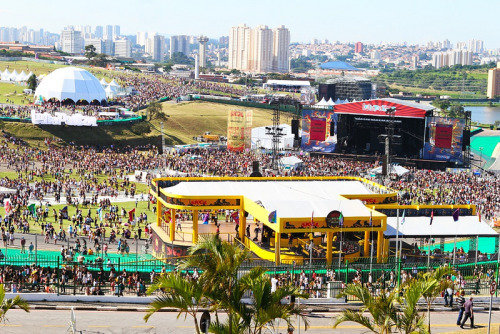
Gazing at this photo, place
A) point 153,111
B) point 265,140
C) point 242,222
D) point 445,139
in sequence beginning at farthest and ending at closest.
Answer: point 153,111 < point 265,140 < point 445,139 < point 242,222

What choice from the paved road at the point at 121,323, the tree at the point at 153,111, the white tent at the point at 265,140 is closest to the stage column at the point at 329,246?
the paved road at the point at 121,323

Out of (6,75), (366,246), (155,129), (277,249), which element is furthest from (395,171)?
(6,75)

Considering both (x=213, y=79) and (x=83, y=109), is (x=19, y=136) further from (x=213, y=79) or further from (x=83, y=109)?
(x=213, y=79)

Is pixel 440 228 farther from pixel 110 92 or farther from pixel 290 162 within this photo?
pixel 110 92

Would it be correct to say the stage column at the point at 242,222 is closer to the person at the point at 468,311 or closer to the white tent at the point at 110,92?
the person at the point at 468,311

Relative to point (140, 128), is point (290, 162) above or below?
below

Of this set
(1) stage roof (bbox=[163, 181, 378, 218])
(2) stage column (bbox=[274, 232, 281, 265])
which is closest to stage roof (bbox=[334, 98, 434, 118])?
(1) stage roof (bbox=[163, 181, 378, 218])
